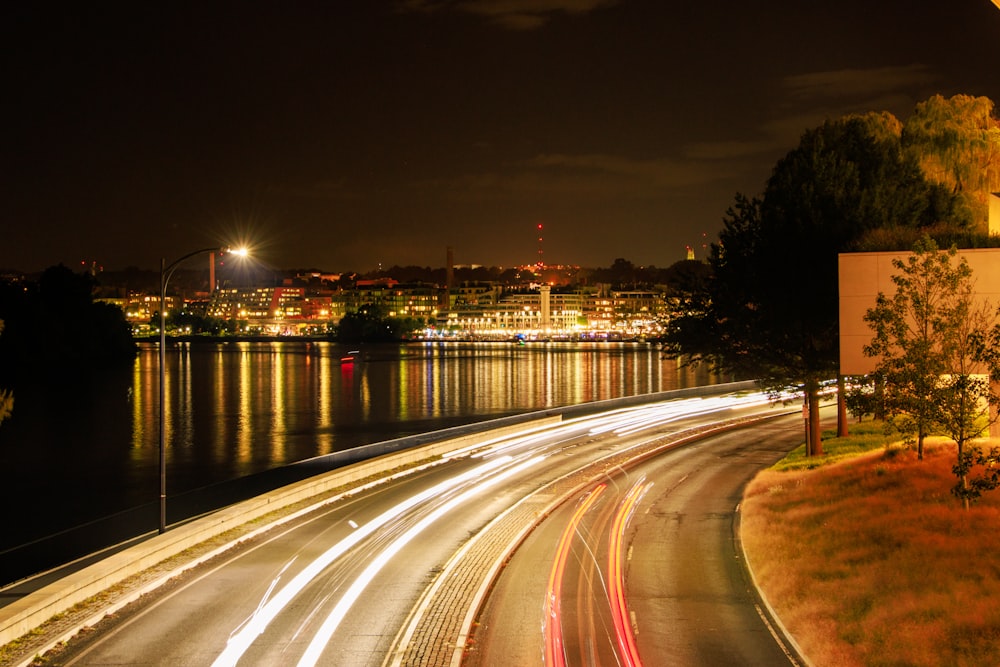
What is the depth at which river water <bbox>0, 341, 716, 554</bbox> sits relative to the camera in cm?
3594

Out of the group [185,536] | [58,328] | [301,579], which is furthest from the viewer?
[58,328]

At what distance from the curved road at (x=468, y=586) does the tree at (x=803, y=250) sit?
20.5ft

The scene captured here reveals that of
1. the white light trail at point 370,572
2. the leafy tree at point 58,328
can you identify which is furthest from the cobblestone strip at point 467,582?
the leafy tree at point 58,328

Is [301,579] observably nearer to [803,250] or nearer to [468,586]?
[468,586]

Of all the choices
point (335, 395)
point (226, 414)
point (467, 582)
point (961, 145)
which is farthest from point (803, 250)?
point (335, 395)

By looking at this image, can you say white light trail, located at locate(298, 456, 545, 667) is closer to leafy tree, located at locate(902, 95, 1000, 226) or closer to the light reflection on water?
leafy tree, located at locate(902, 95, 1000, 226)

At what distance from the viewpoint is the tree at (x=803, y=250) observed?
2695cm

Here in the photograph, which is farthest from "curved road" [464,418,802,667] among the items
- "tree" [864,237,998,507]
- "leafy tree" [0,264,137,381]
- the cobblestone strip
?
"leafy tree" [0,264,137,381]

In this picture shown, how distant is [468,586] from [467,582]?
24 cm

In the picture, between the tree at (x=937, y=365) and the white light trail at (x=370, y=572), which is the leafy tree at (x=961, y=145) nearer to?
the tree at (x=937, y=365)

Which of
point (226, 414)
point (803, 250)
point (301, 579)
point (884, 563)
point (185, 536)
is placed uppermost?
point (803, 250)

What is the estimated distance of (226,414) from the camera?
61.8m

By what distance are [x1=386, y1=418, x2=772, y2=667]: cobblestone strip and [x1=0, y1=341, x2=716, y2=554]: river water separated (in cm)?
1662

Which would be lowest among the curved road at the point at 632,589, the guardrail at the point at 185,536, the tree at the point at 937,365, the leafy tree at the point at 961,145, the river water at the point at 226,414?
the river water at the point at 226,414
